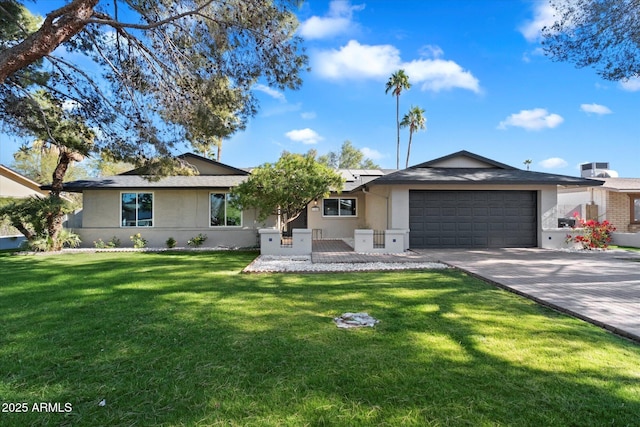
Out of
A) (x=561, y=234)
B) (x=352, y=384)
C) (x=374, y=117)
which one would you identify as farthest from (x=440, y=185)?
(x=374, y=117)

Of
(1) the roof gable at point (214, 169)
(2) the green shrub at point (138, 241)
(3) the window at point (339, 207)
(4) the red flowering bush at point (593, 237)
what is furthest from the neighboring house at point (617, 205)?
(2) the green shrub at point (138, 241)

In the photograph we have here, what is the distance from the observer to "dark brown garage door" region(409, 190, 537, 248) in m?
13.6

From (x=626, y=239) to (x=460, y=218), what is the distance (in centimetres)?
882

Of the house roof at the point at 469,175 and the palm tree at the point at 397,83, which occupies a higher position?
the palm tree at the point at 397,83

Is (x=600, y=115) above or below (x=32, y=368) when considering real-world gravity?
above

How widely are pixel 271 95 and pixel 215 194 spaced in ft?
24.8

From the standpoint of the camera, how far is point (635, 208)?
19359 millimetres

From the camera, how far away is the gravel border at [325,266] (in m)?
9.07

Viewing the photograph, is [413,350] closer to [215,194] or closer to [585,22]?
[585,22]

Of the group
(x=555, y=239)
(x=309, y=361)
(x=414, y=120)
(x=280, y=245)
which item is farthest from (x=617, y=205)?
(x=309, y=361)

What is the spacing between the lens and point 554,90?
1636 cm

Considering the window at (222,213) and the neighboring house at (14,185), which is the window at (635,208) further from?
the neighboring house at (14,185)

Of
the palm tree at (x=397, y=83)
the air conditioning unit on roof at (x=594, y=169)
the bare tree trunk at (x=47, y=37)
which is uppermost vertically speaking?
the palm tree at (x=397, y=83)

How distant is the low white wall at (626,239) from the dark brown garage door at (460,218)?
5.60 m
